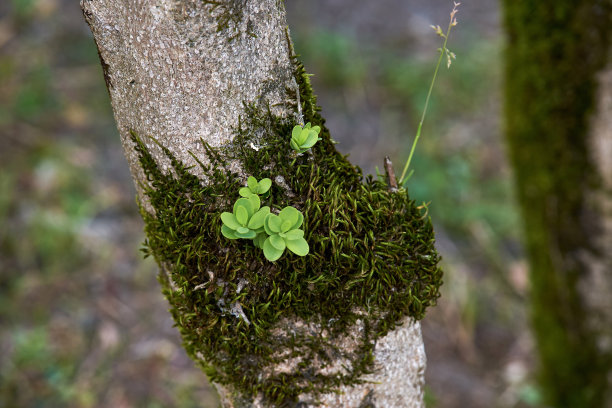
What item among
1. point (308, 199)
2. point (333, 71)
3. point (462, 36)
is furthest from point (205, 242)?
point (462, 36)

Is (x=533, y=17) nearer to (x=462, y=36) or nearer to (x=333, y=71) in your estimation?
(x=333, y=71)

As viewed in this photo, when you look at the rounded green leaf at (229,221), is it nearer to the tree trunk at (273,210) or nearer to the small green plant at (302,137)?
the tree trunk at (273,210)

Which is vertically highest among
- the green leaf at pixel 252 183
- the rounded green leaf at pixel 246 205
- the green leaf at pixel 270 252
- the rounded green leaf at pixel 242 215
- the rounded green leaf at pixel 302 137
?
the rounded green leaf at pixel 302 137

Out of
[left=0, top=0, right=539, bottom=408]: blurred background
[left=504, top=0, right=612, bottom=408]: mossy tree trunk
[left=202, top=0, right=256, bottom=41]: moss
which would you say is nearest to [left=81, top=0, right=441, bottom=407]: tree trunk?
[left=202, top=0, right=256, bottom=41]: moss

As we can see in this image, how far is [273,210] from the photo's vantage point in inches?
48.3

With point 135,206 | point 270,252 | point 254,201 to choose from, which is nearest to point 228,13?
point 254,201

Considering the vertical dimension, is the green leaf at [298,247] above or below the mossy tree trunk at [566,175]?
below

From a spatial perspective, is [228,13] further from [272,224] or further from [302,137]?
[272,224]

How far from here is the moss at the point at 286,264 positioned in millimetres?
1212

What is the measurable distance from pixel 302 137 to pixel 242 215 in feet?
0.79

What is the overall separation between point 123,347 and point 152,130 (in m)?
2.96

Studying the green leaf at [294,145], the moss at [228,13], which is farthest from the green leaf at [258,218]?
the moss at [228,13]

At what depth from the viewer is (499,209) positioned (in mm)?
5055

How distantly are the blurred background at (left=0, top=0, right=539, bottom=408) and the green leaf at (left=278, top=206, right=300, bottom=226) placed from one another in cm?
270
